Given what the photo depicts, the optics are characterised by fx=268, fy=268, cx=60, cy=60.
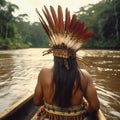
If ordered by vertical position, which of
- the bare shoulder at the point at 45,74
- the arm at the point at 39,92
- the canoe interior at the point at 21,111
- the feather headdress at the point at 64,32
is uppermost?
the feather headdress at the point at 64,32

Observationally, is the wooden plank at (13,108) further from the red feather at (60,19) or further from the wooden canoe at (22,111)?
the red feather at (60,19)

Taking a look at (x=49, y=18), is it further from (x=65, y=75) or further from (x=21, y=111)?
(x=21, y=111)

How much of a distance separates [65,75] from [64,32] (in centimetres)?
44

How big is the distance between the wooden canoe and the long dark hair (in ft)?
2.68

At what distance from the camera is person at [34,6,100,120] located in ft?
8.73

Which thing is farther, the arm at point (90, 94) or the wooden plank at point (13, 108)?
the wooden plank at point (13, 108)

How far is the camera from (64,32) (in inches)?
105

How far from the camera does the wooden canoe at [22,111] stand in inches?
137

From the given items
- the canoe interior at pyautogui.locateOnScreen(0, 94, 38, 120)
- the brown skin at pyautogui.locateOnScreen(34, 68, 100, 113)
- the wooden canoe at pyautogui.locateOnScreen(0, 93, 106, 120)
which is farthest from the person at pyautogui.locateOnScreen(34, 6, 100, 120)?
the canoe interior at pyautogui.locateOnScreen(0, 94, 38, 120)

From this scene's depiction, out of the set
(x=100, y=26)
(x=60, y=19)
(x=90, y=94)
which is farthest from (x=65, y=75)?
(x=100, y=26)

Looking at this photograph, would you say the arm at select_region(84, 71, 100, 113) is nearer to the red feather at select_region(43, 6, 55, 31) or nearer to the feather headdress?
the feather headdress

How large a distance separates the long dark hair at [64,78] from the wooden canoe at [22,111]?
32.2 inches

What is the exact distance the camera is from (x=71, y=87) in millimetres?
2732

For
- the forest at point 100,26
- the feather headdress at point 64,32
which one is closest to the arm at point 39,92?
the feather headdress at point 64,32
